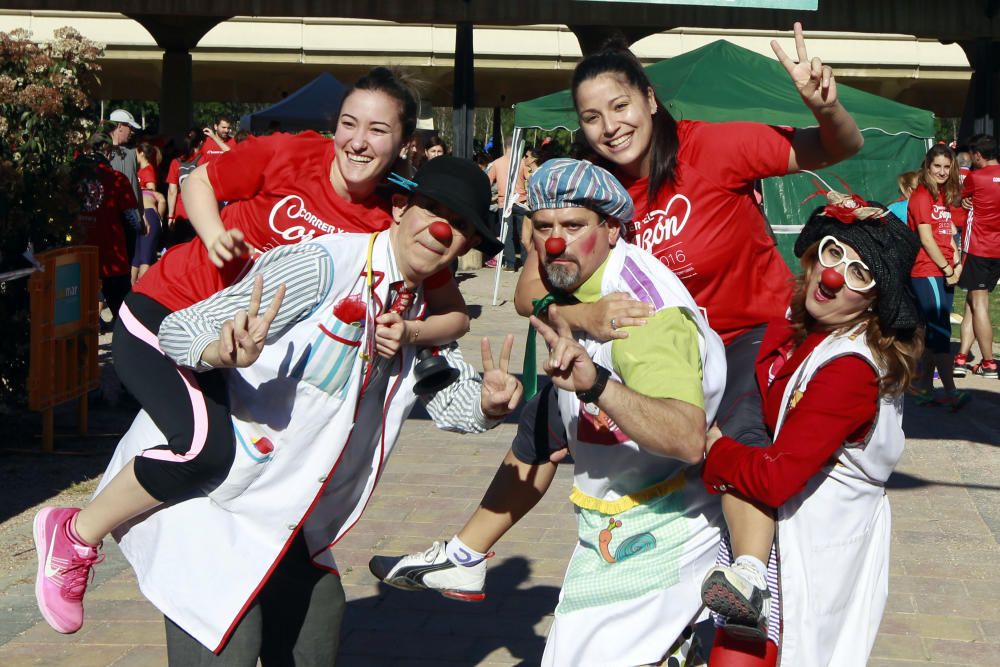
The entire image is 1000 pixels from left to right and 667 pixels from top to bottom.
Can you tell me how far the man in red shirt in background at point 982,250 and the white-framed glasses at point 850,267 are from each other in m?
8.17

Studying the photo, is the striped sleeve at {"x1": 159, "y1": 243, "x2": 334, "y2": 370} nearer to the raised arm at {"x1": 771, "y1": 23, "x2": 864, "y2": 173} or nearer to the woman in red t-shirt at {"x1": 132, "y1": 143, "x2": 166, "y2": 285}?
the raised arm at {"x1": 771, "y1": 23, "x2": 864, "y2": 173}

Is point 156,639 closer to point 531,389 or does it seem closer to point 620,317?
point 531,389

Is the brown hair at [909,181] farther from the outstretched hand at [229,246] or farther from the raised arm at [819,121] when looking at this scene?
the outstretched hand at [229,246]

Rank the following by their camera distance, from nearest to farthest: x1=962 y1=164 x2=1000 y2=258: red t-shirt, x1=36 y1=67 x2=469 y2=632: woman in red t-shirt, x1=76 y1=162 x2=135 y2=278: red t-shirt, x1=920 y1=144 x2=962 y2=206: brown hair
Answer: x1=36 y1=67 x2=469 y2=632: woman in red t-shirt → x1=76 y1=162 x2=135 y2=278: red t-shirt → x1=920 y1=144 x2=962 y2=206: brown hair → x1=962 y1=164 x2=1000 y2=258: red t-shirt

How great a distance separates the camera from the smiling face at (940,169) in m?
9.98

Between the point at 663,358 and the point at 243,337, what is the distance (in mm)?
954

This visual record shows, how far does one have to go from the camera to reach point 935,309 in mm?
9945

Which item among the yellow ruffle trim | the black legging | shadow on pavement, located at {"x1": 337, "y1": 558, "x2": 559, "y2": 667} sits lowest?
shadow on pavement, located at {"x1": 337, "y1": 558, "x2": 559, "y2": 667}

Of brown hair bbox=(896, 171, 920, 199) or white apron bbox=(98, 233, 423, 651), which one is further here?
brown hair bbox=(896, 171, 920, 199)

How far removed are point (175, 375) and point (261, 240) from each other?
0.70 m

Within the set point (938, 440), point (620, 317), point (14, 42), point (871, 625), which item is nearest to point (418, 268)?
point (620, 317)

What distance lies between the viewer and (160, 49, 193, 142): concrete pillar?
2764cm

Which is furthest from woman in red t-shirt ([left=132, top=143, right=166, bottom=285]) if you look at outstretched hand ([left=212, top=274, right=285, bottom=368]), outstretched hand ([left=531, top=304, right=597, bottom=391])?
outstretched hand ([left=531, top=304, right=597, bottom=391])

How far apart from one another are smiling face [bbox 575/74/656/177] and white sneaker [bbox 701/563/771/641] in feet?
4.33
